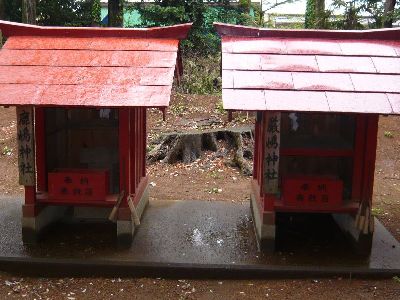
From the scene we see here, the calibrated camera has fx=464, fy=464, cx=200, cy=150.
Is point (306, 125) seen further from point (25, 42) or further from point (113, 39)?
point (25, 42)

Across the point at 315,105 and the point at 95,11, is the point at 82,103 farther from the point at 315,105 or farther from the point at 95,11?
the point at 95,11

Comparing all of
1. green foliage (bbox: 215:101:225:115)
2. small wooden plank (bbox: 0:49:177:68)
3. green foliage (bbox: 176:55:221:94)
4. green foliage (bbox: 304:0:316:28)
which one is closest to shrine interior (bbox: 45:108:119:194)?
small wooden plank (bbox: 0:49:177:68)

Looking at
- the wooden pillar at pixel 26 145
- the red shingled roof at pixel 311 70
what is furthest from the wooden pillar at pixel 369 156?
the wooden pillar at pixel 26 145

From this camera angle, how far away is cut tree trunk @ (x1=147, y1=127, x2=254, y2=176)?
11.3m

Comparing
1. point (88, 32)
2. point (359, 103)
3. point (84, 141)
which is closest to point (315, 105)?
point (359, 103)

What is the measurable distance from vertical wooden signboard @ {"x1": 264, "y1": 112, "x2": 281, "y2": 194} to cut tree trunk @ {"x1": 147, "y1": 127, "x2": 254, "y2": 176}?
518cm

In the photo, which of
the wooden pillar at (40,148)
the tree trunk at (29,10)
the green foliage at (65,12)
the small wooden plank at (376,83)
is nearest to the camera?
the small wooden plank at (376,83)

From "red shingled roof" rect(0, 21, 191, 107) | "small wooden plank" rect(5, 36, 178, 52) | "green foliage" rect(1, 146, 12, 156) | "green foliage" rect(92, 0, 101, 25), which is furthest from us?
"green foliage" rect(92, 0, 101, 25)

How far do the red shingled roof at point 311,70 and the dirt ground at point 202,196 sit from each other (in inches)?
80.6

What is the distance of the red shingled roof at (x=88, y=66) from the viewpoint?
499 centimetres

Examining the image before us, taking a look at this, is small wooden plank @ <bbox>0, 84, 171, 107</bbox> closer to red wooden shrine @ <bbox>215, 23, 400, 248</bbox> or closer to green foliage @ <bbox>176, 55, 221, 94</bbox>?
red wooden shrine @ <bbox>215, 23, 400, 248</bbox>

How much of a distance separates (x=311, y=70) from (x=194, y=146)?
6.27 meters

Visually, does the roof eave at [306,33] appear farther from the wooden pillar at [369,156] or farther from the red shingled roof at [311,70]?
the wooden pillar at [369,156]

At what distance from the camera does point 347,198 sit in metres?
6.21
